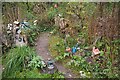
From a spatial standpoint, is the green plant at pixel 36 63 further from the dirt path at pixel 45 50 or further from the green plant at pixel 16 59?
the dirt path at pixel 45 50

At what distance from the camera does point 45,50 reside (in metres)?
4.45

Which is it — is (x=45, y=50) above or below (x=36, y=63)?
above

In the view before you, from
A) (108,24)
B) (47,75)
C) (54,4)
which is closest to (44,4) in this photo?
(54,4)

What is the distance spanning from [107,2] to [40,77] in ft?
6.28

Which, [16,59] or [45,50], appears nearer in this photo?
[16,59]

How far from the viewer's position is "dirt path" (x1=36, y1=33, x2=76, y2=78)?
3745 millimetres

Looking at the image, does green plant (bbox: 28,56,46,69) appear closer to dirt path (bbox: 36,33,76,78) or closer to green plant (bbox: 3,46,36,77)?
green plant (bbox: 3,46,36,77)

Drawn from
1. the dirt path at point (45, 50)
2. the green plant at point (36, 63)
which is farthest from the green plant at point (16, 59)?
the dirt path at point (45, 50)

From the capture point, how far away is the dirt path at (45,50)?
3745 mm

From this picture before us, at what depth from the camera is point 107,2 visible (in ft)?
14.1

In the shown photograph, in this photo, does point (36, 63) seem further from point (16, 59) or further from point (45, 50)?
point (45, 50)

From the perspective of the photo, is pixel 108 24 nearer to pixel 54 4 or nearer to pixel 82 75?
pixel 82 75

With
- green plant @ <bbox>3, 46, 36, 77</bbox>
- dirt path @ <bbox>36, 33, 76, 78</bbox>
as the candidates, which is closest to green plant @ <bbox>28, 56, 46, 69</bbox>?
green plant @ <bbox>3, 46, 36, 77</bbox>

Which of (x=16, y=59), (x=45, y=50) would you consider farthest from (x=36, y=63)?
(x=45, y=50)
